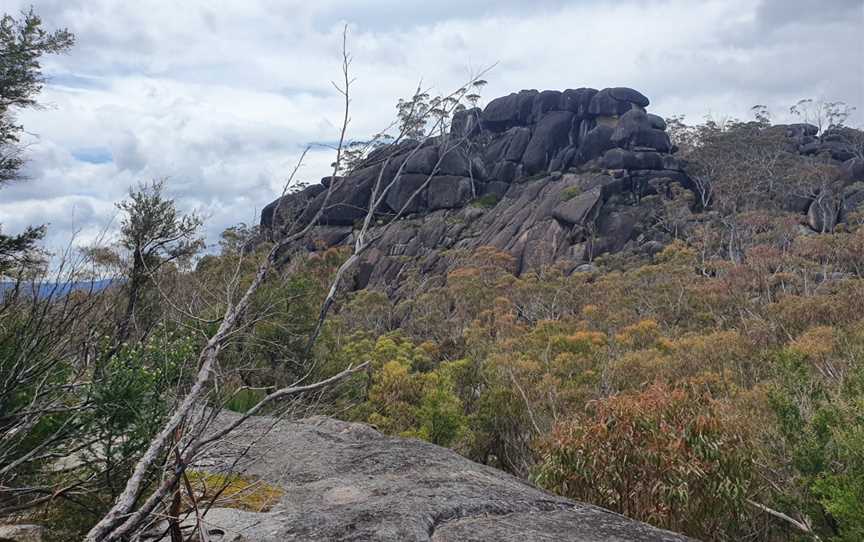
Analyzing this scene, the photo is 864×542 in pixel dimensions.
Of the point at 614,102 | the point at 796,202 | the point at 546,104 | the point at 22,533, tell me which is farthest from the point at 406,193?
the point at 22,533

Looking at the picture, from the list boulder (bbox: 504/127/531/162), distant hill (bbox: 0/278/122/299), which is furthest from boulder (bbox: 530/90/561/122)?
distant hill (bbox: 0/278/122/299)

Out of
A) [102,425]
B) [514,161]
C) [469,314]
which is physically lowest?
[469,314]

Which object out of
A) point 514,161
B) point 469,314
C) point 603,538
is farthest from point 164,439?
point 514,161

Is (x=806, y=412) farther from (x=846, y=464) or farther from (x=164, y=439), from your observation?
(x=164, y=439)

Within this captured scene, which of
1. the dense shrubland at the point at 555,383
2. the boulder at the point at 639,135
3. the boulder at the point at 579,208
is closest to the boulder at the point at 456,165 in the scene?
the boulder at the point at 639,135

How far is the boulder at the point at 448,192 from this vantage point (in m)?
64.9

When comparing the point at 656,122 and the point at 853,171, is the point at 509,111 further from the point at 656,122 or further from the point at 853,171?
the point at 853,171

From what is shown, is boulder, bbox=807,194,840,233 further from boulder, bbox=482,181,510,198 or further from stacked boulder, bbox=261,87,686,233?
boulder, bbox=482,181,510,198

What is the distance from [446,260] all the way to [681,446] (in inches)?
1775

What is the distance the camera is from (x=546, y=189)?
195 feet

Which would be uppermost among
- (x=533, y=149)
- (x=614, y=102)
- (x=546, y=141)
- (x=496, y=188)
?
(x=614, y=102)

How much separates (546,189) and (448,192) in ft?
35.9

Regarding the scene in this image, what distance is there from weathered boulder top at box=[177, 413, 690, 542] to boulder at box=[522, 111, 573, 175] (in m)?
61.6

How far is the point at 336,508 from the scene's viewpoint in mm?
5086
